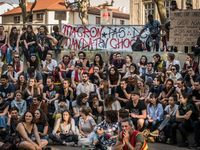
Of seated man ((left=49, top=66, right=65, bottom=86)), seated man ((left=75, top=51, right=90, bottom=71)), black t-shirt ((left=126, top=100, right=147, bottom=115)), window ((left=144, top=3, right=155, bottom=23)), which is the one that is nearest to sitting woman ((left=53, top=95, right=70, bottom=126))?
seated man ((left=49, top=66, right=65, bottom=86))

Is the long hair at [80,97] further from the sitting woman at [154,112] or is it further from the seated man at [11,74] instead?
the seated man at [11,74]

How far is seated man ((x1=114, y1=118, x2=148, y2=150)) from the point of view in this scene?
691 cm

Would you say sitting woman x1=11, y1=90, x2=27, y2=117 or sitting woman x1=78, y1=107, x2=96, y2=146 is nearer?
sitting woman x1=78, y1=107, x2=96, y2=146

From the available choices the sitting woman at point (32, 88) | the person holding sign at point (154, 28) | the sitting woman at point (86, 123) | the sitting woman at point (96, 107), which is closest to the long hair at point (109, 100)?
the sitting woman at point (96, 107)

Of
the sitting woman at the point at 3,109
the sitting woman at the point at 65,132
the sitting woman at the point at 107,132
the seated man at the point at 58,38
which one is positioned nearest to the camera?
the sitting woman at the point at 107,132

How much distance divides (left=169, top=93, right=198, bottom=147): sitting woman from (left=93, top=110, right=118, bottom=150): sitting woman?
182cm

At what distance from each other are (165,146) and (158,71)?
3201mm

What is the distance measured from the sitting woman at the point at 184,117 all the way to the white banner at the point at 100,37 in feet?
19.3

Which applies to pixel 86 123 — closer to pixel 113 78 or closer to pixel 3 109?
pixel 113 78

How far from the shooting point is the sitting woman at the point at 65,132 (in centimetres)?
1020

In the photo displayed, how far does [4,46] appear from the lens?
14656 mm

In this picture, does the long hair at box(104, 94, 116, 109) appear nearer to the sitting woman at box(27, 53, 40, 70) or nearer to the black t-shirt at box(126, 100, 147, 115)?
the black t-shirt at box(126, 100, 147, 115)

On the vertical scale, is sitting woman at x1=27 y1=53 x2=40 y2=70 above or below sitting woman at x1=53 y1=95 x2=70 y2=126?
above

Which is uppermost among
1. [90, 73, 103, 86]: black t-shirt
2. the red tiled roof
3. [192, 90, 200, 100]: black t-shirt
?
the red tiled roof
